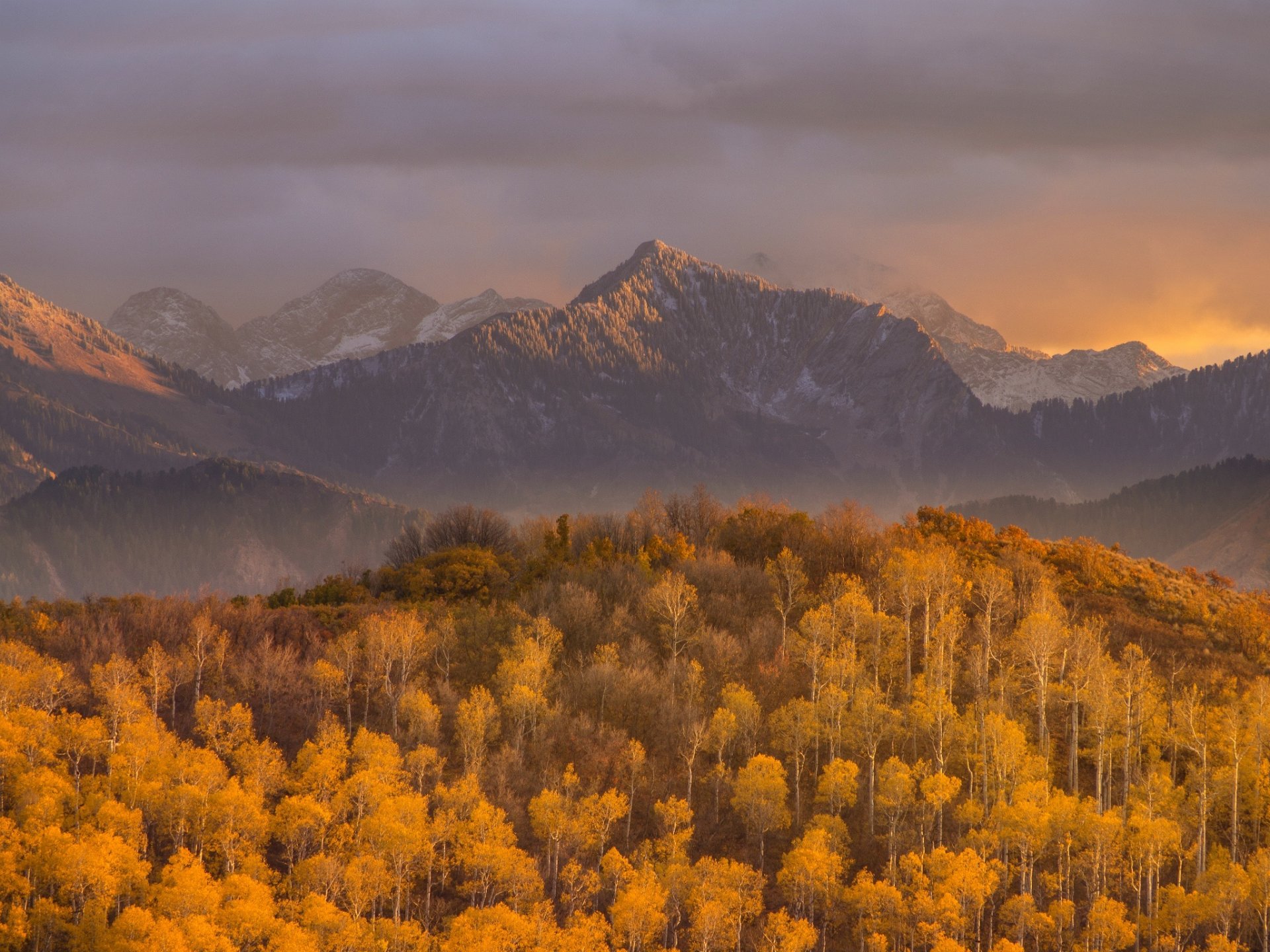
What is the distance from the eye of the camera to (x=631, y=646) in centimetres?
17000

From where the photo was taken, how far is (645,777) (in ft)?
478

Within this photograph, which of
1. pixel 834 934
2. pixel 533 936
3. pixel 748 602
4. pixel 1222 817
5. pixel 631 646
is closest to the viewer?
pixel 533 936

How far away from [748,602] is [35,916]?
103744 millimetres

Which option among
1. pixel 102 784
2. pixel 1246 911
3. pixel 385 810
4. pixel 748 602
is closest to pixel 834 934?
pixel 1246 911

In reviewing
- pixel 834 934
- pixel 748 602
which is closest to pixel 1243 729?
pixel 834 934

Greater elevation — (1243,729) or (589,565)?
(589,565)

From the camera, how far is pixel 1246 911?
4825 inches

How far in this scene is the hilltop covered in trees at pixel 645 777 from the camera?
405ft

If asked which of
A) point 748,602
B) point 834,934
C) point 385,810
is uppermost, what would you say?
point 748,602

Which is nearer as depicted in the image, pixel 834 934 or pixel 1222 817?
pixel 834 934

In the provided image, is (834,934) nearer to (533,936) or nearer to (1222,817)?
(533,936)

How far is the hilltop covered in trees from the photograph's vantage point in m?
123

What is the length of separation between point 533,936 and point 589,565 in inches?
3250

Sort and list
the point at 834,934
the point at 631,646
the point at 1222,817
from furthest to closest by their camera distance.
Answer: the point at 631,646
the point at 1222,817
the point at 834,934
